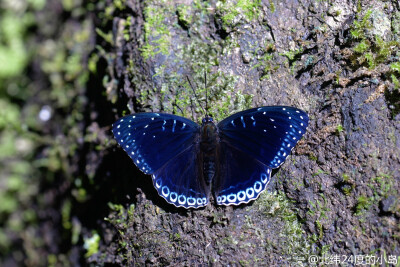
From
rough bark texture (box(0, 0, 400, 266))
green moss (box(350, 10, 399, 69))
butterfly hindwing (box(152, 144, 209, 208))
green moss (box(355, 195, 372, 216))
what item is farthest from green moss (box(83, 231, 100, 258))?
green moss (box(350, 10, 399, 69))

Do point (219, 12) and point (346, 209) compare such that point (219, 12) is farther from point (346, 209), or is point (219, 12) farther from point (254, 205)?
point (346, 209)

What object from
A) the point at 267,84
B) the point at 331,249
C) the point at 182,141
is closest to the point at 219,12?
the point at 267,84

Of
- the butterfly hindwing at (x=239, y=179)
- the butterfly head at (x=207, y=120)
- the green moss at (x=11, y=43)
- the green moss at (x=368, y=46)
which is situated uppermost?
the green moss at (x=11, y=43)

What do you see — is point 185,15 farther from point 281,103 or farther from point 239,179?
point 239,179

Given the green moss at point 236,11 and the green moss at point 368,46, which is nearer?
the green moss at point 368,46

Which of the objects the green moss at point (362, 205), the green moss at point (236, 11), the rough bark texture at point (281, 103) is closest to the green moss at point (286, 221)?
the rough bark texture at point (281, 103)

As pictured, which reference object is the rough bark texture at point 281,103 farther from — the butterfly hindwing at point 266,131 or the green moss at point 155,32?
the butterfly hindwing at point 266,131

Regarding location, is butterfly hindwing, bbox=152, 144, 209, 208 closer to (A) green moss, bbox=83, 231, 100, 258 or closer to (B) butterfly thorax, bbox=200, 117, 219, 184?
(B) butterfly thorax, bbox=200, 117, 219, 184
